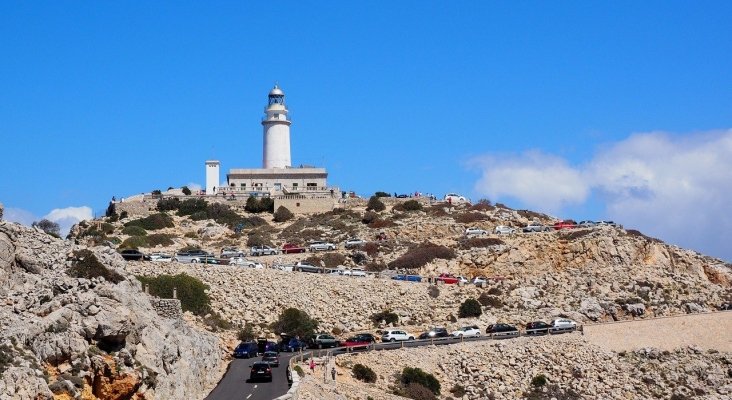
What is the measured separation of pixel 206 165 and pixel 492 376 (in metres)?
50.0

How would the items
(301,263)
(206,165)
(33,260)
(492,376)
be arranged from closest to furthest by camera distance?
(33,260) → (492,376) → (301,263) → (206,165)

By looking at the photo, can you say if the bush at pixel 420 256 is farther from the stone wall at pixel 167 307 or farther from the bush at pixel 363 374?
the stone wall at pixel 167 307

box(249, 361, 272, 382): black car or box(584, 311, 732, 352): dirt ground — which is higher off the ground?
box(584, 311, 732, 352): dirt ground

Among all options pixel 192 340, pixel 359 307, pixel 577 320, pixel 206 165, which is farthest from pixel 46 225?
pixel 192 340

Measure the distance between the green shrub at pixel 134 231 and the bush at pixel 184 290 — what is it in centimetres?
2016

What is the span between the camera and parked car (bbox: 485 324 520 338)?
51.5 meters

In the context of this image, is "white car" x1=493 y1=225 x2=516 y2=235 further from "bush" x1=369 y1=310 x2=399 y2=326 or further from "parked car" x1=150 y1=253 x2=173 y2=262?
"parked car" x1=150 y1=253 x2=173 y2=262

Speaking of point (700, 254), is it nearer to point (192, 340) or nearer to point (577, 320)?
point (577, 320)

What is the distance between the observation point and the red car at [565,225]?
2870 inches

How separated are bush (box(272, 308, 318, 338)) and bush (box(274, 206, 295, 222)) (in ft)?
94.8

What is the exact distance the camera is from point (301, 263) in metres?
61.9

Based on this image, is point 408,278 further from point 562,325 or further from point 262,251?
point 262,251

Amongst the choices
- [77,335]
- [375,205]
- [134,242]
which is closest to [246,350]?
[77,335]

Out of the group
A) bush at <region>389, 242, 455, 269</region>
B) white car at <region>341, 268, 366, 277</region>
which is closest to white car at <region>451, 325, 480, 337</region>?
white car at <region>341, 268, 366, 277</region>
